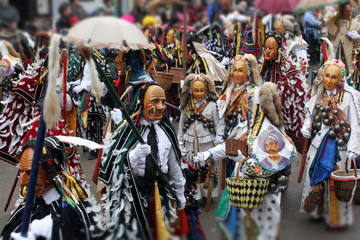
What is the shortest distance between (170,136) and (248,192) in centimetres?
94

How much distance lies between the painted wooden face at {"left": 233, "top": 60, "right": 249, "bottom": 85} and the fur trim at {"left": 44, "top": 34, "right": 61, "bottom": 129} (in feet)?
11.4

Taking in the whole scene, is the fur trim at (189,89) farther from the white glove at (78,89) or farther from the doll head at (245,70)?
the white glove at (78,89)

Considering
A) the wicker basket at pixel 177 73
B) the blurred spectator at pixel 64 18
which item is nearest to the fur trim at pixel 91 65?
the blurred spectator at pixel 64 18

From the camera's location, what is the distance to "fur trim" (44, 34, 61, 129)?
3432 mm

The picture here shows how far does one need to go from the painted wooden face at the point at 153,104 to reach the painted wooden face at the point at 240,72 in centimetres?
228

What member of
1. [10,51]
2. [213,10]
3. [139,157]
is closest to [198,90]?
[139,157]

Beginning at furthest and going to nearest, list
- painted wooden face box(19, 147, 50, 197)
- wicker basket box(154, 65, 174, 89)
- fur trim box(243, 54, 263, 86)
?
wicker basket box(154, 65, 174, 89) < fur trim box(243, 54, 263, 86) < painted wooden face box(19, 147, 50, 197)

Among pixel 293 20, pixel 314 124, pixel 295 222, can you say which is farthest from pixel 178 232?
pixel 293 20

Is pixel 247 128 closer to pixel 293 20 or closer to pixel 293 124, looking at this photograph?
pixel 293 124

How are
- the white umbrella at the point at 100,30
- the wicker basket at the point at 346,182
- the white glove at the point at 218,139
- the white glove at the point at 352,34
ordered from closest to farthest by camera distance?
1. the white umbrella at the point at 100,30
2. the wicker basket at the point at 346,182
3. the white glove at the point at 218,139
4. the white glove at the point at 352,34

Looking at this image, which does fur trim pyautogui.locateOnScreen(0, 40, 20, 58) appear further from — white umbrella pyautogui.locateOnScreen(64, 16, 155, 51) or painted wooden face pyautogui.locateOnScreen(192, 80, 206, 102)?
white umbrella pyautogui.locateOnScreen(64, 16, 155, 51)

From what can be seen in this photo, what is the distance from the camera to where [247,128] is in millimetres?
5668

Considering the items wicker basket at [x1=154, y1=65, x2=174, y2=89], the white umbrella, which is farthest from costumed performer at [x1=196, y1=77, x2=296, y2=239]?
wicker basket at [x1=154, y1=65, x2=174, y2=89]

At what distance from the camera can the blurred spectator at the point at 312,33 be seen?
915 cm
